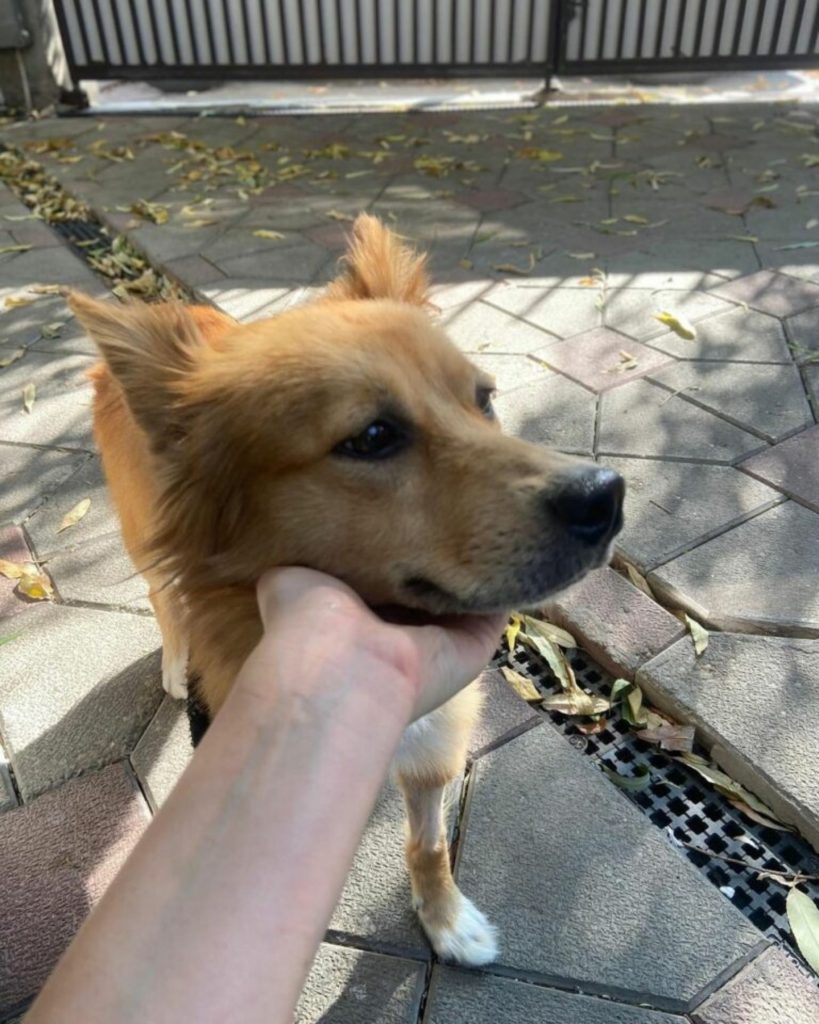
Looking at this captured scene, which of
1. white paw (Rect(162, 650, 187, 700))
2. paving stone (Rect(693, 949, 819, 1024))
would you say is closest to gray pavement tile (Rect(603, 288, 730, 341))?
white paw (Rect(162, 650, 187, 700))

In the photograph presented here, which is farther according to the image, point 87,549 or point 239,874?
point 87,549

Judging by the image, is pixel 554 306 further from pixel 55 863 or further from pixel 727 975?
pixel 55 863

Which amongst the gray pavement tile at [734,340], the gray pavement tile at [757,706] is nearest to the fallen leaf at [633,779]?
the gray pavement tile at [757,706]

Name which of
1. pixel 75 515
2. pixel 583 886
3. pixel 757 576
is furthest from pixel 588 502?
pixel 75 515

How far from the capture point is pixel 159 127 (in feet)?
30.0

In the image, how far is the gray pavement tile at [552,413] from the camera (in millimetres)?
3705

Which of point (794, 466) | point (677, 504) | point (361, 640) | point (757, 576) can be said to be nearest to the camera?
point (361, 640)

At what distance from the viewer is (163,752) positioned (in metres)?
2.56

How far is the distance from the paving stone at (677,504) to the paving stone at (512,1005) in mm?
1525

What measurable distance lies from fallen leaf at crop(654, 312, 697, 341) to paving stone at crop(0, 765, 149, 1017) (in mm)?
3666

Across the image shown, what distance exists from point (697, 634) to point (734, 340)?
7.61 ft

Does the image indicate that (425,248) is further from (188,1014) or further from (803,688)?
(188,1014)

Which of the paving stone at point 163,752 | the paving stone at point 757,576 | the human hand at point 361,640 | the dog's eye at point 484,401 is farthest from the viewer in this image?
the paving stone at point 757,576

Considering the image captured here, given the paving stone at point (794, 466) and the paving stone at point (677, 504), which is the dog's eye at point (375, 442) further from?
Result: the paving stone at point (794, 466)
